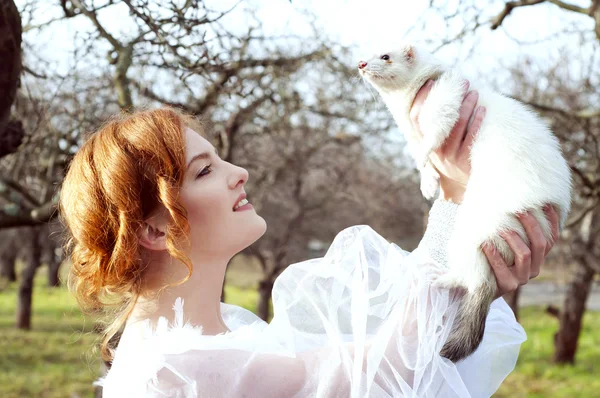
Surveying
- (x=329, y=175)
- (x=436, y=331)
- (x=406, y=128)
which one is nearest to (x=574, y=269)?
(x=329, y=175)

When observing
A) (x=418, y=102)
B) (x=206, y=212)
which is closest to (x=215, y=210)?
(x=206, y=212)

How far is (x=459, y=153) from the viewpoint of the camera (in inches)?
78.7

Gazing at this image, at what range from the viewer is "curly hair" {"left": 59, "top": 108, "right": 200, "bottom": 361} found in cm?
164

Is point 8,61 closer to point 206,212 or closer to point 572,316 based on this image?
point 206,212

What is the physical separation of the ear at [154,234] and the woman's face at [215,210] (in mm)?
83

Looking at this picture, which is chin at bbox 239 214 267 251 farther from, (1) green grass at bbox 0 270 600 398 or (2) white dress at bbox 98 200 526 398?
(1) green grass at bbox 0 270 600 398

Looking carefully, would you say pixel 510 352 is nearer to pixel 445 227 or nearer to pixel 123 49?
pixel 445 227

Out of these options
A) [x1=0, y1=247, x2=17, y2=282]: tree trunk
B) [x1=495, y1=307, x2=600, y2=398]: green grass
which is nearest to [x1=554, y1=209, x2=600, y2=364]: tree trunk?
[x1=495, y1=307, x2=600, y2=398]: green grass

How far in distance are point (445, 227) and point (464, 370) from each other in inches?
16.7

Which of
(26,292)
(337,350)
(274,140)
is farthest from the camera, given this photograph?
(26,292)

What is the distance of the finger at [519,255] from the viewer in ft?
5.32

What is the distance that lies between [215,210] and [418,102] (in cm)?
98

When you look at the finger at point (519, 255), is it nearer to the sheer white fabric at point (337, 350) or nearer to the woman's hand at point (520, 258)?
the woman's hand at point (520, 258)

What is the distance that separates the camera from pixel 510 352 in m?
1.87
